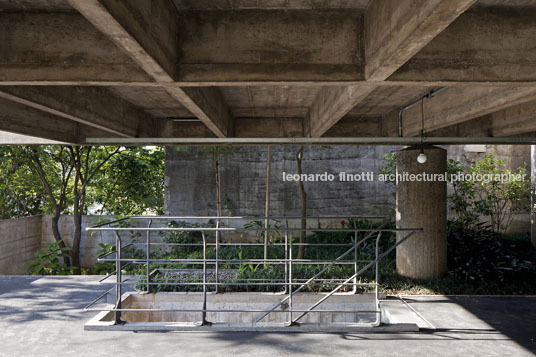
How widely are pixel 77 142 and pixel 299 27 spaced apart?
565cm

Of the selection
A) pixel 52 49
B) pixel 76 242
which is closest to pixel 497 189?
pixel 52 49

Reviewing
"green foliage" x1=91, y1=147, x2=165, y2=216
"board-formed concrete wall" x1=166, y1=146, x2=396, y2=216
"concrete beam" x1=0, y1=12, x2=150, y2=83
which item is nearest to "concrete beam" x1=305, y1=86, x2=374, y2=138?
"concrete beam" x1=0, y1=12, x2=150, y2=83

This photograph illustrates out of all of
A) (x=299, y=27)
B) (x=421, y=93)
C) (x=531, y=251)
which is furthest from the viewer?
(x=531, y=251)

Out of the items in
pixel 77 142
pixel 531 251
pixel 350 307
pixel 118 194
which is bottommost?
pixel 350 307

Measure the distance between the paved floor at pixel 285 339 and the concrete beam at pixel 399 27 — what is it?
302cm

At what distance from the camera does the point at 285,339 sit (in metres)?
4.31

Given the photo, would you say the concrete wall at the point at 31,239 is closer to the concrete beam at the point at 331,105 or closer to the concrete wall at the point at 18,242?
the concrete wall at the point at 18,242

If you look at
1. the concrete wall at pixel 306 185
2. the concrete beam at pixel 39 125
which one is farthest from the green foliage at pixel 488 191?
the concrete beam at pixel 39 125

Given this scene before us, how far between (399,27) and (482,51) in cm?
103

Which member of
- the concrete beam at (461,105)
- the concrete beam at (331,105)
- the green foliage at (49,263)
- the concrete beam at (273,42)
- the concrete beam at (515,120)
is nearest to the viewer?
the concrete beam at (273,42)

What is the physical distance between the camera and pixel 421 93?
515cm

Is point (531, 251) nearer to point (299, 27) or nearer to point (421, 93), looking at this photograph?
point (421, 93)

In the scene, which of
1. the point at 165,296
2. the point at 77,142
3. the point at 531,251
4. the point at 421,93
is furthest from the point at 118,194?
the point at 531,251

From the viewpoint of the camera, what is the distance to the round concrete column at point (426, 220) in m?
6.94
